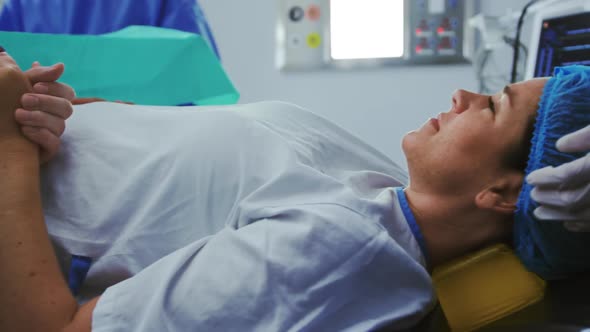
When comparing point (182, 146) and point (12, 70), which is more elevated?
point (12, 70)

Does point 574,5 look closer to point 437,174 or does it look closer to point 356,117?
point 437,174

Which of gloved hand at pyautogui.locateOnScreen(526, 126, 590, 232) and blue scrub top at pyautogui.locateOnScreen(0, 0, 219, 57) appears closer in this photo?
gloved hand at pyautogui.locateOnScreen(526, 126, 590, 232)

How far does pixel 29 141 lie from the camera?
0.88 metres

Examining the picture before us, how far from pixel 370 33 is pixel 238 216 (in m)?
2.23

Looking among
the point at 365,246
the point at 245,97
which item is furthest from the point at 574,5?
the point at 245,97

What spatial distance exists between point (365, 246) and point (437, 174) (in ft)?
0.84

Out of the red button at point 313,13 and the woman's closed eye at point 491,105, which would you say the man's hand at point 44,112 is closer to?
the woman's closed eye at point 491,105

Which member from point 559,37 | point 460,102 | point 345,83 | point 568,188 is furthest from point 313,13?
point 568,188

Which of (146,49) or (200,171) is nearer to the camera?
(200,171)

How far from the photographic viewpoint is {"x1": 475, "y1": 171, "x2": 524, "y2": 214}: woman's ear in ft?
2.98

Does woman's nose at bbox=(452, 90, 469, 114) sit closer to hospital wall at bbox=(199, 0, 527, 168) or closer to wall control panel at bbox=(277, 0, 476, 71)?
hospital wall at bbox=(199, 0, 527, 168)

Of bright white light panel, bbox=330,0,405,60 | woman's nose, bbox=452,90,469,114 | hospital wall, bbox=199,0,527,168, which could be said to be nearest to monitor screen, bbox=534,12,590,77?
woman's nose, bbox=452,90,469,114

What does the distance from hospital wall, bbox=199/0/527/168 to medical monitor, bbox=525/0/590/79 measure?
0.97 m

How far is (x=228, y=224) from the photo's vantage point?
2.92ft
